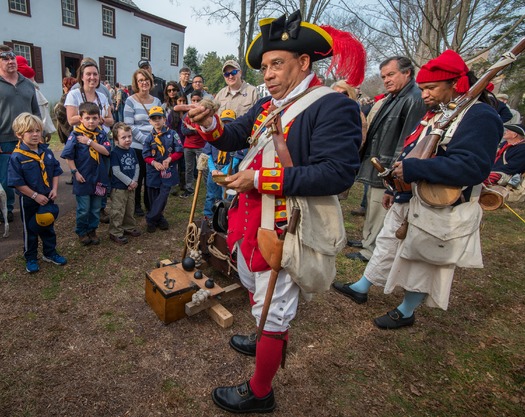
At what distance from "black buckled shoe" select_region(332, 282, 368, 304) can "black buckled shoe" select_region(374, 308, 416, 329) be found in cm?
33

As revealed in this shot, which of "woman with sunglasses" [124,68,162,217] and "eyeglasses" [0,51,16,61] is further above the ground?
"eyeglasses" [0,51,16,61]

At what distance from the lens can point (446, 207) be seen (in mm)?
2320

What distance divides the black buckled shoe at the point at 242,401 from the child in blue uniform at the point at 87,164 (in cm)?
281

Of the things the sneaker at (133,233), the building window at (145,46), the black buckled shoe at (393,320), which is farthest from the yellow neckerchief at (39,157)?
the building window at (145,46)

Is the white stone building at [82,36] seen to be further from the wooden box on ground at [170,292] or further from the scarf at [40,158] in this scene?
the wooden box on ground at [170,292]

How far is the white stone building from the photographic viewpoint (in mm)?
16203

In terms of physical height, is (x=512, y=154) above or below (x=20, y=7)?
below

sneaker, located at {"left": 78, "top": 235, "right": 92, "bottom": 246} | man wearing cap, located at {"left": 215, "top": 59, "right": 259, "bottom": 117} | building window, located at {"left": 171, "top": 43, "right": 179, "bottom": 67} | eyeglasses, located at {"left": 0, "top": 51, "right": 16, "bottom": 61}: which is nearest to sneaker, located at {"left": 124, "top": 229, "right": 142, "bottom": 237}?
sneaker, located at {"left": 78, "top": 235, "right": 92, "bottom": 246}

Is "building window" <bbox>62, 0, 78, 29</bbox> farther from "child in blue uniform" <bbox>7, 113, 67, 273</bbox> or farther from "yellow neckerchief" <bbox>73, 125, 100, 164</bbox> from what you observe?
"child in blue uniform" <bbox>7, 113, 67, 273</bbox>

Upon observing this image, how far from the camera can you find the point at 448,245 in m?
2.37

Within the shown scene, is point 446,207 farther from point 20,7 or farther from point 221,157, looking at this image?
point 20,7

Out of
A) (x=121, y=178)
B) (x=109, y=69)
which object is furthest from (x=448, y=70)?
(x=109, y=69)

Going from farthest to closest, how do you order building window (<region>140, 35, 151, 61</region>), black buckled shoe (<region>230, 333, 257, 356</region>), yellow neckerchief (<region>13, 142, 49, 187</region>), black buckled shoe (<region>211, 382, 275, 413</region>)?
building window (<region>140, 35, 151, 61</region>) < yellow neckerchief (<region>13, 142, 49, 187</region>) < black buckled shoe (<region>230, 333, 257, 356</region>) < black buckled shoe (<region>211, 382, 275, 413</region>)

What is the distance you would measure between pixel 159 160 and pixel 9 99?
202cm
